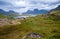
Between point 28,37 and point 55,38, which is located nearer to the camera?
point 55,38

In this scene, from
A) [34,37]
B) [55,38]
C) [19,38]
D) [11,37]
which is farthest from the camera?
[11,37]

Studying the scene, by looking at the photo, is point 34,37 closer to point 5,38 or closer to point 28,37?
point 28,37

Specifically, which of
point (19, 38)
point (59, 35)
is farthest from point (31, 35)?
point (59, 35)

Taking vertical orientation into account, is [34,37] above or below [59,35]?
below

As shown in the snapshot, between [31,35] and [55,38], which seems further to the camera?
[31,35]

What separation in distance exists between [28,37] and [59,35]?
107ft

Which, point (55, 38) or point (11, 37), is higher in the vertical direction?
point (55, 38)

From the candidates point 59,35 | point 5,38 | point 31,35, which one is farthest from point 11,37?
point 59,35

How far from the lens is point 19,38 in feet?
257

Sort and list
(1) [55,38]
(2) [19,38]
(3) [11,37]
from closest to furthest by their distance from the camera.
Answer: (1) [55,38]
(2) [19,38]
(3) [11,37]

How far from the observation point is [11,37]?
83.6 metres

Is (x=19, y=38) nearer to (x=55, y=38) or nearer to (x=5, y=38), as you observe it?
(x=5, y=38)

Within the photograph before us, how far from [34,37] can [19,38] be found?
32.1 feet

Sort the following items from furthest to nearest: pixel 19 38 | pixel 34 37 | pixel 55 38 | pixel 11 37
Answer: pixel 11 37 → pixel 19 38 → pixel 34 37 → pixel 55 38
